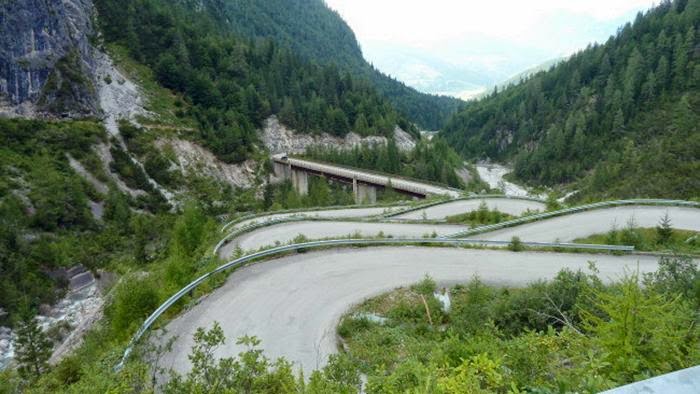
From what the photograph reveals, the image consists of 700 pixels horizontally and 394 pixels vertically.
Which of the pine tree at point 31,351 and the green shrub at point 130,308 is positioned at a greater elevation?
the green shrub at point 130,308

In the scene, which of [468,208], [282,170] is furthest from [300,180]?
[468,208]

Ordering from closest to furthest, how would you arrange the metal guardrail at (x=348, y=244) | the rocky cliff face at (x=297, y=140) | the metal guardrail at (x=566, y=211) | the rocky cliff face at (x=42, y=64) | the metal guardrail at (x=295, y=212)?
the metal guardrail at (x=348, y=244), the metal guardrail at (x=566, y=211), the metal guardrail at (x=295, y=212), the rocky cliff face at (x=42, y=64), the rocky cliff face at (x=297, y=140)

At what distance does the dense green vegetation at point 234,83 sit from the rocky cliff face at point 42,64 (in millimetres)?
15085

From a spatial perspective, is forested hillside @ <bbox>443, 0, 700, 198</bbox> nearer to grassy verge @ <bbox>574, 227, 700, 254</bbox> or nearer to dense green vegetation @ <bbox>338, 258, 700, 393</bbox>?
grassy verge @ <bbox>574, 227, 700, 254</bbox>

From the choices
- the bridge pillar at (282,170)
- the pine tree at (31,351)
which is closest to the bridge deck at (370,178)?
the bridge pillar at (282,170)

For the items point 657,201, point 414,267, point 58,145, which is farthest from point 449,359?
point 58,145

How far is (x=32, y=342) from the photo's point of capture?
819 inches

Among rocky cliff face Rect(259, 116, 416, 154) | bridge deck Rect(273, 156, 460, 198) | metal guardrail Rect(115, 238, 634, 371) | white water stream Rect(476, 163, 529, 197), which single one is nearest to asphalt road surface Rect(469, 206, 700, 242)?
metal guardrail Rect(115, 238, 634, 371)

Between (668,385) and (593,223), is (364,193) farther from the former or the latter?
(668,385)

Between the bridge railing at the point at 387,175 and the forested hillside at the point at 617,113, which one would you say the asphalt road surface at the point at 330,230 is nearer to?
the bridge railing at the point at 387,175

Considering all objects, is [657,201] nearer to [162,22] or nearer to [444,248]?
[444,248]

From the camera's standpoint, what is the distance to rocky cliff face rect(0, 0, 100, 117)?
53.9 m

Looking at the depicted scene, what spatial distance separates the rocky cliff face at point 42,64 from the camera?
177 ft

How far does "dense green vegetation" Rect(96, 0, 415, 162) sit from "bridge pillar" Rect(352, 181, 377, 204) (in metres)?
21.3
